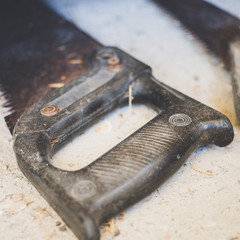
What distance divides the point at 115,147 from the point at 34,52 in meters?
1.38

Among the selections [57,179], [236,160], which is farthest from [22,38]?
[236,160]

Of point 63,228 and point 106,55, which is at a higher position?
point 106,55

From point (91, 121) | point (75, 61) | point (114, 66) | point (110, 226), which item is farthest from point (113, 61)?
point (110, 226)

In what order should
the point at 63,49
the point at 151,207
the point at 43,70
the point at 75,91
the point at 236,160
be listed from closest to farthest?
the point at 151,207 → the point at 236,160 → the point at 75,91 → the point at 43,70 → the point at 63,49

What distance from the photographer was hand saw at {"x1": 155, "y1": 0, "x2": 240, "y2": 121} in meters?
2.50

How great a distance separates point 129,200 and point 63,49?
1577 millimetres

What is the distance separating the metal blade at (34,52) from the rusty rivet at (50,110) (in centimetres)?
Answer: 33

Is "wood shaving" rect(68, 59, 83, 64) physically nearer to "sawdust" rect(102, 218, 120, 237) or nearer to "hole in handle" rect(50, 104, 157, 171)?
"hole in handle" rect(50, 104, 157, 171)

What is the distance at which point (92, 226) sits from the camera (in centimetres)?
133

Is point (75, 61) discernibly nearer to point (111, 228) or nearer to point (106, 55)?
point (106, 55)

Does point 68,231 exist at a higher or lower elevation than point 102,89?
lower

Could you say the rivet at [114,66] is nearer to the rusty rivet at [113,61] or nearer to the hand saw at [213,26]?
the rusty rivet at [113,61]

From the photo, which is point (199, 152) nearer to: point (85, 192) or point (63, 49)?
point (85, 192)

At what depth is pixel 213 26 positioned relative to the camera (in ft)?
9.34
